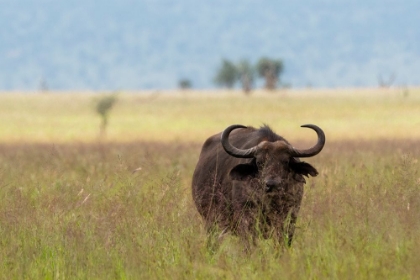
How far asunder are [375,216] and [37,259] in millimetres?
2645

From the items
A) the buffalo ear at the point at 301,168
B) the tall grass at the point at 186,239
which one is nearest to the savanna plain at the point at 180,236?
the tall grass at the point at 186,239

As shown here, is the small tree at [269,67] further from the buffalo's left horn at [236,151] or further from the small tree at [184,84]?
the buffalo's left horn at [236,151]

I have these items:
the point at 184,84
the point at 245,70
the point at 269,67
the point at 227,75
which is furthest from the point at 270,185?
the point at 227,75

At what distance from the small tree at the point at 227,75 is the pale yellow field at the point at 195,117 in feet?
140

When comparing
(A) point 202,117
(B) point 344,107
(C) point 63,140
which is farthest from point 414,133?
(B) point 344,107

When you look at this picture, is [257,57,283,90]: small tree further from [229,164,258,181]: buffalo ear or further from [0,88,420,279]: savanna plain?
[229,164,258,181]: buffalo ear

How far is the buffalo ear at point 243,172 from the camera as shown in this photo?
8289 millimetres

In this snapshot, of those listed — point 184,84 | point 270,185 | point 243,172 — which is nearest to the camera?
point 270,185

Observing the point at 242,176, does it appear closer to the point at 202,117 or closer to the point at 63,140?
the point at 63,140

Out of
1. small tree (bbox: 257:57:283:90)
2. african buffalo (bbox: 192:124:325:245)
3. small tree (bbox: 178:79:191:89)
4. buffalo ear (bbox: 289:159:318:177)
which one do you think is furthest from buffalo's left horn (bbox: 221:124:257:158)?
small tree (bbox: 178:79:191:89)

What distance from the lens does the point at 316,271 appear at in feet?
21.5

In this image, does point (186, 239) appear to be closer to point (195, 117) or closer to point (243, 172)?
point (243, 172)

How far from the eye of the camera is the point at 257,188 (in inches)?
321

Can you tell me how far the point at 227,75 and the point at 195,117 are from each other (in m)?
67.9
